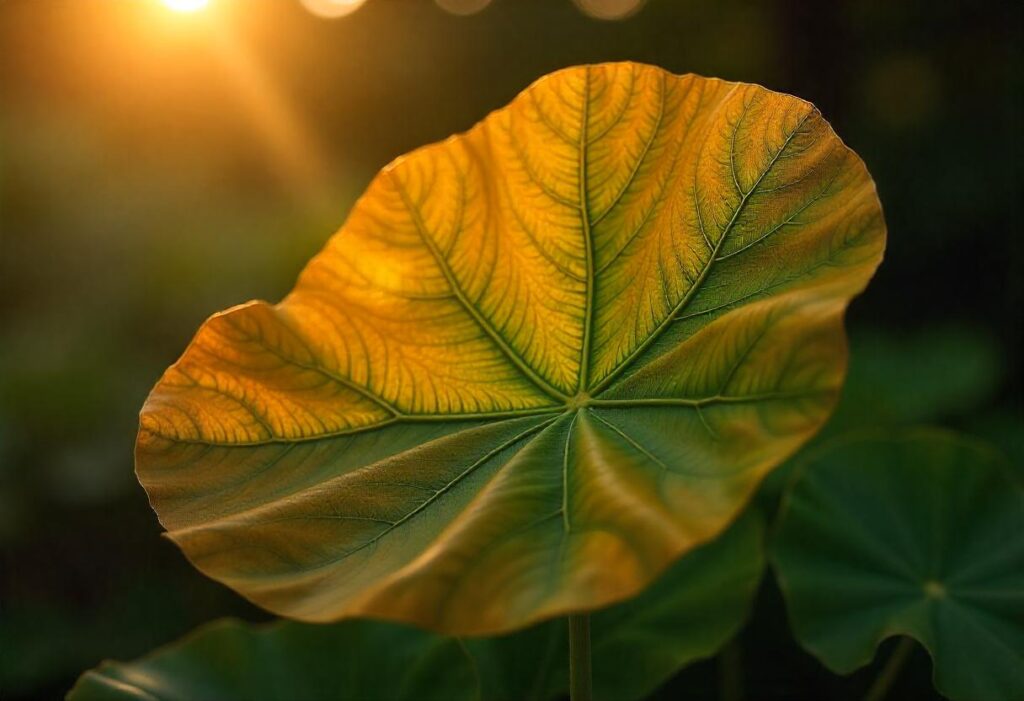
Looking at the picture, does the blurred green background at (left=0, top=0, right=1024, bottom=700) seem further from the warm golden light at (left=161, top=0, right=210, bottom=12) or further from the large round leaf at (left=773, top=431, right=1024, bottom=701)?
the large round leaf at (left=773, top=431, right=1024, bottom=701)

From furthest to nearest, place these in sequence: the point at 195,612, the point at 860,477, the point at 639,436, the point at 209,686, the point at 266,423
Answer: the point at 195,612 → the point at 860,477 → the point at 209,686 → the point at 266,423 → the point at 639,436

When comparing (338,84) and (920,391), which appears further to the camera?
(338,84)

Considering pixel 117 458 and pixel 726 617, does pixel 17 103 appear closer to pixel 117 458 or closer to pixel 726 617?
pixel 117 458

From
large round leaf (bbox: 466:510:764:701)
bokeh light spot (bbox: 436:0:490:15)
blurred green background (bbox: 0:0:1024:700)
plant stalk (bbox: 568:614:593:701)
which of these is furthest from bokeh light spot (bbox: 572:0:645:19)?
plant stalk (bbox: 568:614:593:701)

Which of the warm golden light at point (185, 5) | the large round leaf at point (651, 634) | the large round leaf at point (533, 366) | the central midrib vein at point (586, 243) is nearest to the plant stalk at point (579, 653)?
the large round leaf at point (533, 366)

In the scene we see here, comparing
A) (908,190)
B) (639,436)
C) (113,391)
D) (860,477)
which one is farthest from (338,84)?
(639,436)

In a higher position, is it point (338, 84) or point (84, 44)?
point (84, 44)

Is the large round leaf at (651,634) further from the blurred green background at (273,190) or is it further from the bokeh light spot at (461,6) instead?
the bokeh light spot at (461,6)
